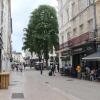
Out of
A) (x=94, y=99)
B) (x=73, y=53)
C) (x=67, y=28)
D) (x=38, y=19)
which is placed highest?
(x=38, y=19)

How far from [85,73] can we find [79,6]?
1143 centimetres

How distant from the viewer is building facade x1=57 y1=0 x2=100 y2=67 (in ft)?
131

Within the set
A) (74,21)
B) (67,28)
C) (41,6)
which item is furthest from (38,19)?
(74,21)

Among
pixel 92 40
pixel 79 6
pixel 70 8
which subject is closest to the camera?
pixel 92 40

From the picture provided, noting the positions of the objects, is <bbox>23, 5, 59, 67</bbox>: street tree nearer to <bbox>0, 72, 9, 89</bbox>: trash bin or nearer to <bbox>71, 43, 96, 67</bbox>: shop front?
<bbox>71, 43, 96, 67</bbox>: shop front

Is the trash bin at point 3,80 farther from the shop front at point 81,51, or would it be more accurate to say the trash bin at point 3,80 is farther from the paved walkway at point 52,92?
the shop front at point 81,51

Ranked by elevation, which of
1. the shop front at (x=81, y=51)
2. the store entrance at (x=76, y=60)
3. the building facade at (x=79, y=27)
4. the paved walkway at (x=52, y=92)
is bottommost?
the paved walkway at (x=52, y=92)

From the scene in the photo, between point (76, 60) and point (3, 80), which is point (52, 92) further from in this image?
point (76, 60)

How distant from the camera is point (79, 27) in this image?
47.1 meters

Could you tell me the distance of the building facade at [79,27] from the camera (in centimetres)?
3997

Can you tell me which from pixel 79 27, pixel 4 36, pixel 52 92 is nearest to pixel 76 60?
pixel 79 27

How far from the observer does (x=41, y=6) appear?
288 ft

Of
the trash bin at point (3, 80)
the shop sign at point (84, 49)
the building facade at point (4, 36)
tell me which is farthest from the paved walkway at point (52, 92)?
the building facade at point (4, 36)

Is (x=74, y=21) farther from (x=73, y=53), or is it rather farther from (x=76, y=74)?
(x=76, y=74)
